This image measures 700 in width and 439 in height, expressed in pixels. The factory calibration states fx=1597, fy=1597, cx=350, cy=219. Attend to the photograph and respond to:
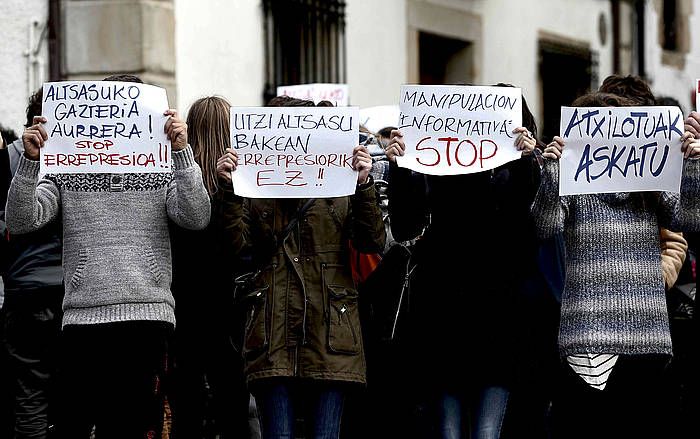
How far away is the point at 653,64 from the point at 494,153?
13833mm

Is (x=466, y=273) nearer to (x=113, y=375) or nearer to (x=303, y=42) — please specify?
Result: (x=113, y=375)

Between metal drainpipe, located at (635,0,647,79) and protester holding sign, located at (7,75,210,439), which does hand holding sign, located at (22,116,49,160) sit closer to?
protester holding sign, located at (7,75,210,439)

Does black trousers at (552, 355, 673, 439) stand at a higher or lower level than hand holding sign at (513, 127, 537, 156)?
lower

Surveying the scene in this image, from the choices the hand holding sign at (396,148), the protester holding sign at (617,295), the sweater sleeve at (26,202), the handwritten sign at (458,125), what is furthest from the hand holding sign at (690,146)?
the sweater sleeve at (26,202)

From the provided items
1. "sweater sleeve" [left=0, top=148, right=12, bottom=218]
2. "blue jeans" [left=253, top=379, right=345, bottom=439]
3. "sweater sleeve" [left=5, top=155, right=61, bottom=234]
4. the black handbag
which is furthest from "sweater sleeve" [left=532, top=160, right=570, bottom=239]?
"sweater sleeve" [left=0, top=148, right=12, bottom=218]

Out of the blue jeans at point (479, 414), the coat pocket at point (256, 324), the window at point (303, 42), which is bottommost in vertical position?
the blue jeans at point (479, 414)

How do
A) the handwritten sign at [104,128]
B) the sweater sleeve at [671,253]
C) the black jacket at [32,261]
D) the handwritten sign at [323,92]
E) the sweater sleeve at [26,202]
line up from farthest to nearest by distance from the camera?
the handwritten sign at [323,92] < the black jacket at [32,261] < the sweater sleeve at [671,253] < the handwritten sign at [104,128] < the sweater sleeve at [26,202]

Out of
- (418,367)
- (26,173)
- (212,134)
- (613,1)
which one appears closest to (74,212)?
(26,173)

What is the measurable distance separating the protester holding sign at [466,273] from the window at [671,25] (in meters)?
14.6

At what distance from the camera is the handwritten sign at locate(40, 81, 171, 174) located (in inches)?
216

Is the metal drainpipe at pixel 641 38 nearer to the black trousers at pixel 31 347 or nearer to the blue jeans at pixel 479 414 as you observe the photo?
the black trousers at pixel 31 347

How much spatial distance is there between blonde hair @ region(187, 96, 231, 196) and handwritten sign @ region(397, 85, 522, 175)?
2.68 ft

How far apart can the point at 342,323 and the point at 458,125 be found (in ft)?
2.65

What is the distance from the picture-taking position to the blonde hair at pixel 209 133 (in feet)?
19.8
